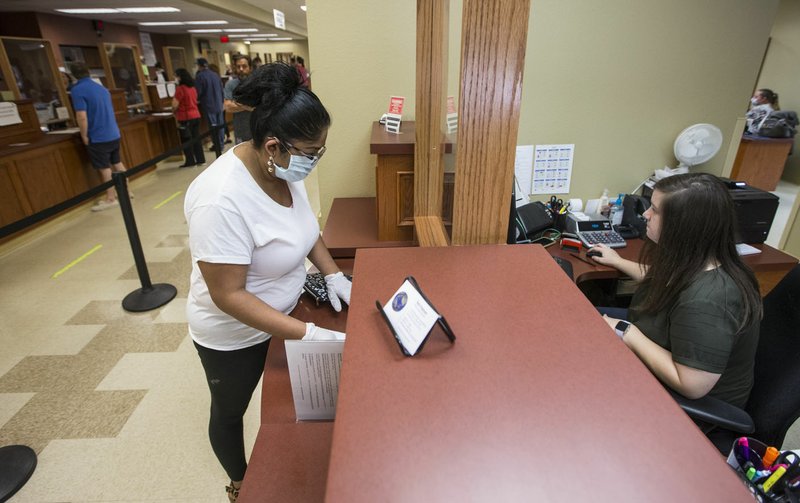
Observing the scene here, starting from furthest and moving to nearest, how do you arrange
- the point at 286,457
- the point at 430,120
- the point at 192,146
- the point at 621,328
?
the point at 192,146 → the point at 430,120 → the point at 621,328 → the point at 286,457

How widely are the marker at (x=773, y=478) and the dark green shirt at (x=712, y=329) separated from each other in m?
0.26

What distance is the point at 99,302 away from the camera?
119 inches

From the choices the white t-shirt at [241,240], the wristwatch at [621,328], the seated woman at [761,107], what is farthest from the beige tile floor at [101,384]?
the seated woman at [761,107]

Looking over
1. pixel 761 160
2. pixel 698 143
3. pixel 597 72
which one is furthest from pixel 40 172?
pixel 761 160

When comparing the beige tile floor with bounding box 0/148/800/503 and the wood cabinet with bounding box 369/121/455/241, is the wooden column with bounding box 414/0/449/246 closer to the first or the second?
the wood cabinet with bounding box 369/121/455/241

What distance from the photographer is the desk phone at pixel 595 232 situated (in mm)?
2160

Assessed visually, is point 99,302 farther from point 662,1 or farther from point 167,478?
point 662,1

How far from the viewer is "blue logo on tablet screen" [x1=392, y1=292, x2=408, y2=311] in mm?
699

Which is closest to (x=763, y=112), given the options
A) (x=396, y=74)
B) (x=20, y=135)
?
(x=396, y=74)

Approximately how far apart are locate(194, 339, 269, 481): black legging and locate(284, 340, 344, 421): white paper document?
438 millimetres

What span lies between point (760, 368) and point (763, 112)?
591 cm

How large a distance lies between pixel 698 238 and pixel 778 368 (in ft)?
1.61

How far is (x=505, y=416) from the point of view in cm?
52

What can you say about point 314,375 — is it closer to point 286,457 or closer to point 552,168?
point 286,457
